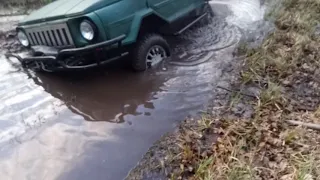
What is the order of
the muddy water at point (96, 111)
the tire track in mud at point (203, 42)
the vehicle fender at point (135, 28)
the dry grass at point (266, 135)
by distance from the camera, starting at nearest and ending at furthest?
the dry grass at point (266, 135)
the muddy water at point (96, 111)
the vehicle fender at point (135, 28)
the tire track in mud at point (203, 42)

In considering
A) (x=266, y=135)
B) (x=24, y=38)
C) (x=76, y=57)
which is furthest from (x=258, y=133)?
(x=24, y=38)

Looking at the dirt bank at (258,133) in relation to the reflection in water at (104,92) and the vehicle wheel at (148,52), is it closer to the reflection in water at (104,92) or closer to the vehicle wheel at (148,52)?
the reflection in water at (104,92)

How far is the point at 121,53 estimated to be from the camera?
4020 millimetres

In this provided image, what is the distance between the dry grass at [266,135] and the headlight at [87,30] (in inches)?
56.4

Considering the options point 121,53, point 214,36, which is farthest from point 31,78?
point 214,36

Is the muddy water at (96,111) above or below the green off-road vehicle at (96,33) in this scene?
below

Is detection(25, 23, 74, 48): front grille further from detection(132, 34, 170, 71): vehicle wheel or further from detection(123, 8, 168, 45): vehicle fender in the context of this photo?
detection(132, 34, 170, 71): vehicle wheel

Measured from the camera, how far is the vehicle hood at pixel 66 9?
360cm

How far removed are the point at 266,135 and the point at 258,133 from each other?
0.07 meters

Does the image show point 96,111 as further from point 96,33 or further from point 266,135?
point 266,135

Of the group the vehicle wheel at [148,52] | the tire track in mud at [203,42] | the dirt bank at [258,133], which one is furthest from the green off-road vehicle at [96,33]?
the dirt bank at [258,133]

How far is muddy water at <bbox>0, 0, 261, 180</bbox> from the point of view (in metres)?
2.93

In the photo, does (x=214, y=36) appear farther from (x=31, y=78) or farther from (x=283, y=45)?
(x=31, y=78)

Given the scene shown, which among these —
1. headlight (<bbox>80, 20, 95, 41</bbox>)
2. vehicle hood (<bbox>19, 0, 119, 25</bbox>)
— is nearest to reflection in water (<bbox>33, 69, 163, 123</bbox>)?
headlight (<bbox>80, 20, 95, 41</bbox>)
